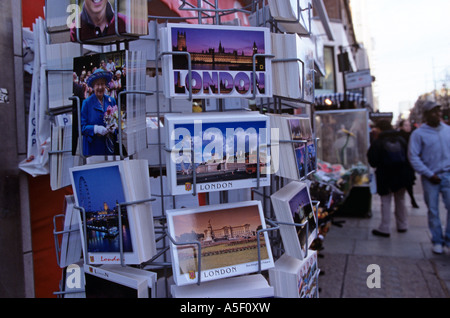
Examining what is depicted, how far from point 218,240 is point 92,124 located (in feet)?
2.12

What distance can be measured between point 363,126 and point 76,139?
7447 mm

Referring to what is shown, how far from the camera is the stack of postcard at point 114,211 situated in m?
1.29

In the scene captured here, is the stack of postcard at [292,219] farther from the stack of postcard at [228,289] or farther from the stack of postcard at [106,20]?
the stack of postcard at [106,20]

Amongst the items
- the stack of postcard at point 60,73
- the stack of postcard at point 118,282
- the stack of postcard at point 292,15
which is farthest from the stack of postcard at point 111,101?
the stack of postcard at point 292,15

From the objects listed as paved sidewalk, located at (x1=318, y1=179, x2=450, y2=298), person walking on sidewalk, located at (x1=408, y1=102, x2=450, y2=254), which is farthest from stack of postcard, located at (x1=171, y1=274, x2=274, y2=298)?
person walking on sidewalk, located at (x1=408, y1=102, x2=450, y2=254)

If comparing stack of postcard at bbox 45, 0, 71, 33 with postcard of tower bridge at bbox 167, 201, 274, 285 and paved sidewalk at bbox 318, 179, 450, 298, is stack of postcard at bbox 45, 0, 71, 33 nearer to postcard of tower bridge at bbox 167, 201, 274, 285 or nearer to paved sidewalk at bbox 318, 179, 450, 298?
postcard of tower bridge at bbox 167, 201, 274, 285

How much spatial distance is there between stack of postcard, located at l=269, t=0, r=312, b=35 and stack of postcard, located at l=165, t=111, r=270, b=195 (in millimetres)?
478

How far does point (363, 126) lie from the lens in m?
7.87

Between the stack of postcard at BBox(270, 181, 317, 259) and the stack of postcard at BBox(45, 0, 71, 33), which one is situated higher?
the stack of postcard at BBox(45, 0, 71, 33)

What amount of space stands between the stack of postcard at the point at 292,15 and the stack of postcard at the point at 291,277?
1026 millimetres

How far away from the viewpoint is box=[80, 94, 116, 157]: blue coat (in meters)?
1.35

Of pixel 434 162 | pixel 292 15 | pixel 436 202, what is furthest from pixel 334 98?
pixel 292 15
